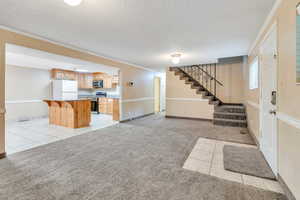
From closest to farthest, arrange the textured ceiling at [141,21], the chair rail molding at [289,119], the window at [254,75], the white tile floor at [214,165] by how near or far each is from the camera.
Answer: the chair rail molding at [289,119], the white tile floor at [214,165], the textured ceiling at [141,21], the window at [254,75]

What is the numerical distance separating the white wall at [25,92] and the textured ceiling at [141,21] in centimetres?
428

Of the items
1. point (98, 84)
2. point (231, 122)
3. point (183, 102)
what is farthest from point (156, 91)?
point (231, 122)

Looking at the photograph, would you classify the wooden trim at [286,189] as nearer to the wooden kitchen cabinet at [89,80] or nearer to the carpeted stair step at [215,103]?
the carpeted stair step at [215,103]

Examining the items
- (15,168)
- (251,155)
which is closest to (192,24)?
(251,155)

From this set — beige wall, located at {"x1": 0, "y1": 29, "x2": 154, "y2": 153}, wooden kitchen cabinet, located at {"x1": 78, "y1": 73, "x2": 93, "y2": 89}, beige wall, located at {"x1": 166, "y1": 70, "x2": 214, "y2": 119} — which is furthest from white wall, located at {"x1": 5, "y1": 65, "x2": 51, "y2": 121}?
beige wall, located at {"x1": 166, "y1": 70, "x2": 214, "y2": 119}

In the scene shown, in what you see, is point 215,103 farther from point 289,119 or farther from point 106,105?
point 106,105

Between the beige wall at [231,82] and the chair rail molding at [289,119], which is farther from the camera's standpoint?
the beige wall at [231,82]

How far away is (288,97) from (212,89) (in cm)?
490

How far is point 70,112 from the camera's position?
4.72m

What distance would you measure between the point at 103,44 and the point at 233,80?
524 centimetres

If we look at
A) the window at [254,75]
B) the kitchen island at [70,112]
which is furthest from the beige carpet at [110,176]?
the window at [254,75]

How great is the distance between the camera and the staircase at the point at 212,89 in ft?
16.2

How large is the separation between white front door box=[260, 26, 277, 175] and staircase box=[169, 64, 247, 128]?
2345mm

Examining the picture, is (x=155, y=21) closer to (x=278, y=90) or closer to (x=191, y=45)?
(x=191, y=45)
